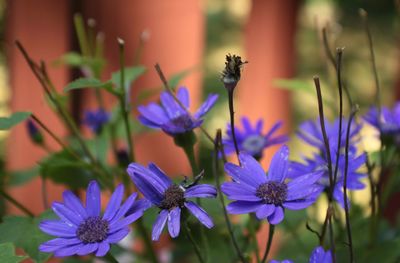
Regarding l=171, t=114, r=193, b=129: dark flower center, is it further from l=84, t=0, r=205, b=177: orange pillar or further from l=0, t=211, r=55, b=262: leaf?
l=84, t=0, r=205, b=177: orange pillar

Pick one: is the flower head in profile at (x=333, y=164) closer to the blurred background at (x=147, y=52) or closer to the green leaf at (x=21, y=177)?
the blurred background at (x=147, y=52)

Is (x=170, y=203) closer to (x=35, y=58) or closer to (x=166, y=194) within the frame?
(x=166, y=194)

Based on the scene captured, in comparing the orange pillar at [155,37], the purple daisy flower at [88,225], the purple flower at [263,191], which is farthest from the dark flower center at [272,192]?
the orange pillar at [155,37]

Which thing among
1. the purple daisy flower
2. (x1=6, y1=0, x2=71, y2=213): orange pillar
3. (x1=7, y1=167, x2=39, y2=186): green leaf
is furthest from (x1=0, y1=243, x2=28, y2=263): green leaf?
(x1=6, y1=0, x2=71, y2=213): orange pillar

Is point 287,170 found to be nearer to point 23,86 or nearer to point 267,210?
point 267,210

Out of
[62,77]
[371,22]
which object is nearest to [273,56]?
[62,77]

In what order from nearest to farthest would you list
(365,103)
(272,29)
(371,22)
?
(272,29) < (365,103) < (371,22)
